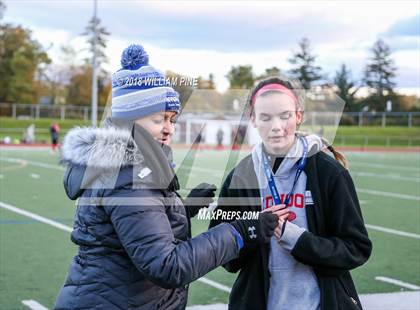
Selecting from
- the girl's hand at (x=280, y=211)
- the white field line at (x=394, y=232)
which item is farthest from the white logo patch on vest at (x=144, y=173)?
the white field line at (x=394, y=232)

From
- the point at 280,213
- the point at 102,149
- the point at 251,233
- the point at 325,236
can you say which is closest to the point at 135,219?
the point at 102,149

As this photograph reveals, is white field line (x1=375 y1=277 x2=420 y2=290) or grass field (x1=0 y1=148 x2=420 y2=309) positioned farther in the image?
white field line (x1=375 y1=277 x2=420 y2=290)

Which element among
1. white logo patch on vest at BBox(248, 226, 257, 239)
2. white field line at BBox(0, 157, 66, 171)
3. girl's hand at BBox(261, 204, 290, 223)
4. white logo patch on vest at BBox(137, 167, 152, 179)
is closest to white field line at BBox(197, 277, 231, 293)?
girl's hand at BBox(261, 204, 290, 223)

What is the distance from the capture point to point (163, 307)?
264 cm

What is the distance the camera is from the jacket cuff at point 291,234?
280 centimetres

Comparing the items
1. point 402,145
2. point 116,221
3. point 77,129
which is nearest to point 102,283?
point 116,221

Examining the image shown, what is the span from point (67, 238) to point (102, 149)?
24.0 ft

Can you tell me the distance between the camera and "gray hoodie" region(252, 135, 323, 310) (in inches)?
114

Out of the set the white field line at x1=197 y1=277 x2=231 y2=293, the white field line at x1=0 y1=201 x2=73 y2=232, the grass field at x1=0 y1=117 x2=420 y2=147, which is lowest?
the white field line at x1=0 y1=201 x2=73 y2=232

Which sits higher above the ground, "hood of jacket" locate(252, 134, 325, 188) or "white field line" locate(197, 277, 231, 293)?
"hood of jacket" locate(252, 134, 325, 188)

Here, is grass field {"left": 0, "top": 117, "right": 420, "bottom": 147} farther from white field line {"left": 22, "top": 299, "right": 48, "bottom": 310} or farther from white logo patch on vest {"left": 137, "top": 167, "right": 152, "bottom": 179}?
white logo patch on vest {"left": 137, "top": 167, "right": 152, "bottom": 179}

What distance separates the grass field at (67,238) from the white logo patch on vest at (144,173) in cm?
71

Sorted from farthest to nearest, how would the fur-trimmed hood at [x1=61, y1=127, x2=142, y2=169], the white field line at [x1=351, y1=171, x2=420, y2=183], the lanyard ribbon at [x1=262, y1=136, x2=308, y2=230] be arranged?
1. the white field line at [x1=351, y1=171, x2=420, y2=183]
2. the lanyard ribbon at [x1=262, y1=136, x2=308, y2=230]
3. the fur-trimmed hood at [x1=61, y1=127, x2=142, y2=169]

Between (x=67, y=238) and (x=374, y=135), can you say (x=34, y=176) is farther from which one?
(x=374, y=135)
